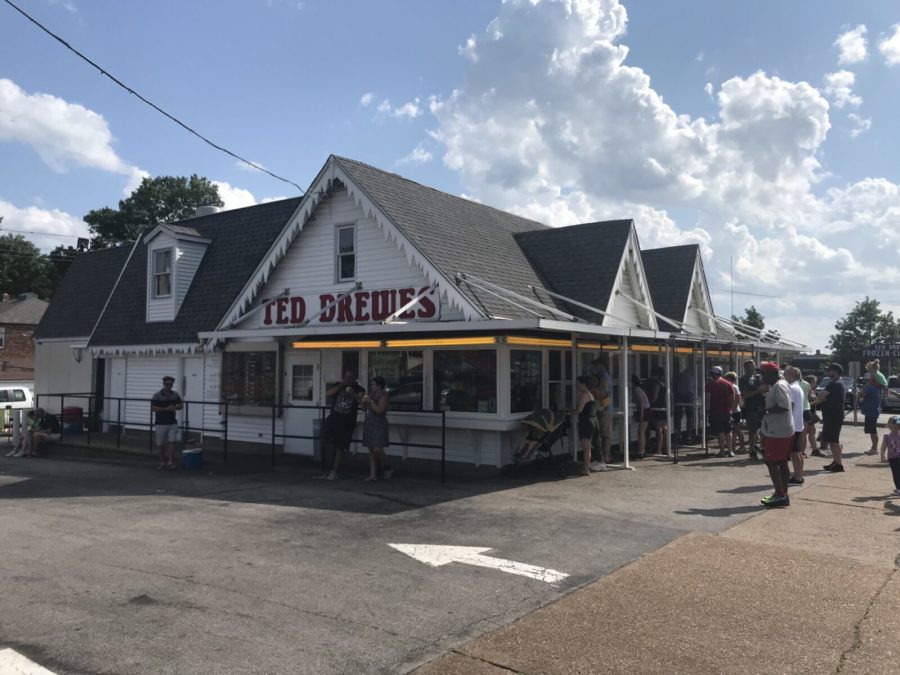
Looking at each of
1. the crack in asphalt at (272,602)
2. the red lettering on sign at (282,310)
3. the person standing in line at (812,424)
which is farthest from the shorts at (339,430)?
the person standing in line at (812,424)

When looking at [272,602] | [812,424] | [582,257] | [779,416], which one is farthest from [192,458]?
[812,424]

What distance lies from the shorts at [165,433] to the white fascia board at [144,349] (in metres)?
3.75

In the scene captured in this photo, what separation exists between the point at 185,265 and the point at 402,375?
842 cm

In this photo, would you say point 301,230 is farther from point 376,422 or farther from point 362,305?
point 376,422

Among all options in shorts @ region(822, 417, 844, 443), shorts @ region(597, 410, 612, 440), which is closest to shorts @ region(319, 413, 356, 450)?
shorts @ region(597, 410, 612, 440)

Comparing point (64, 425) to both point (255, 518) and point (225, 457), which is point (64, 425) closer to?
point (225, 457)

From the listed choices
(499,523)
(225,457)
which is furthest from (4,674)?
(225,457)

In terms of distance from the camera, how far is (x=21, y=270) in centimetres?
5653

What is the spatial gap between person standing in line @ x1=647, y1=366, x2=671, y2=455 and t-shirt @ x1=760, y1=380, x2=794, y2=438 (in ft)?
17.5

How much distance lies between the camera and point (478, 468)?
12523mm

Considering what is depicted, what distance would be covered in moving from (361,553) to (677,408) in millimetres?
12204

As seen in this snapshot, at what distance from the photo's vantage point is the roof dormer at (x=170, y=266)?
18656 millimetres

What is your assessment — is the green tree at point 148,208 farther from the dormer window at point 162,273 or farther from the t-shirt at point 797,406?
the t-shirt at point 797,406

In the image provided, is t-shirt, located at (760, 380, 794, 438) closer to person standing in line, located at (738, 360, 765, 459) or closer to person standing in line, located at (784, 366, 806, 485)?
person standing in line, located at (784, 366, 806, 485)
